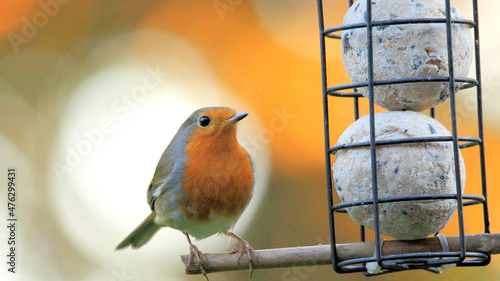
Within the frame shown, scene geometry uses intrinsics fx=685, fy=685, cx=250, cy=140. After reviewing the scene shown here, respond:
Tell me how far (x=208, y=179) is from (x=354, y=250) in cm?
149

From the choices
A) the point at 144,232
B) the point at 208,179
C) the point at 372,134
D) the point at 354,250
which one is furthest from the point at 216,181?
the point at 372,134

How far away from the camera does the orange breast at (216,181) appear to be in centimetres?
428

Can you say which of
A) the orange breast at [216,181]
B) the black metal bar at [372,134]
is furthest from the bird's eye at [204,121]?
the black metal bar at [372,134]

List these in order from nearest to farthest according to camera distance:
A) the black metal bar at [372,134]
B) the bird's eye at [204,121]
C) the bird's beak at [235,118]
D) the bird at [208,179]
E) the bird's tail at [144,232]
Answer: the black metal bar at [372,134] → the bird's beak at [235,118] → the bird at [208,179] → the bird's eye at [204,121] → the bird's tail at [144,232]

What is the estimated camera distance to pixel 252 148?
16.8 ft

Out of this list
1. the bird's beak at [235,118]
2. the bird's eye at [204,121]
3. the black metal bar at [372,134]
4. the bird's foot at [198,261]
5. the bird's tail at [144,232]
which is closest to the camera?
the black metal bar at [372,134]

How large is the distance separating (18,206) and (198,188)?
2.60 metres

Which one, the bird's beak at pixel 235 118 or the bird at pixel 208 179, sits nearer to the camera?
the bird's beak at pixel 235 118

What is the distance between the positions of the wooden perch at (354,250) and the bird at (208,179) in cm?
100

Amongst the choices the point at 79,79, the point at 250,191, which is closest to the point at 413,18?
the point at 250,191


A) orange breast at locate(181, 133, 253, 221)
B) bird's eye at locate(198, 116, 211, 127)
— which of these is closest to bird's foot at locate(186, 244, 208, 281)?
orange breast at locate(181, 133, 253, 221)

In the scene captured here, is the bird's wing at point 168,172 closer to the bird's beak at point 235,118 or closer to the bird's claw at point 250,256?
the bird's beak at point 235,118

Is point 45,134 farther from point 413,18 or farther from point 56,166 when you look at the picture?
point 413,18

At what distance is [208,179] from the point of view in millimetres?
4301
